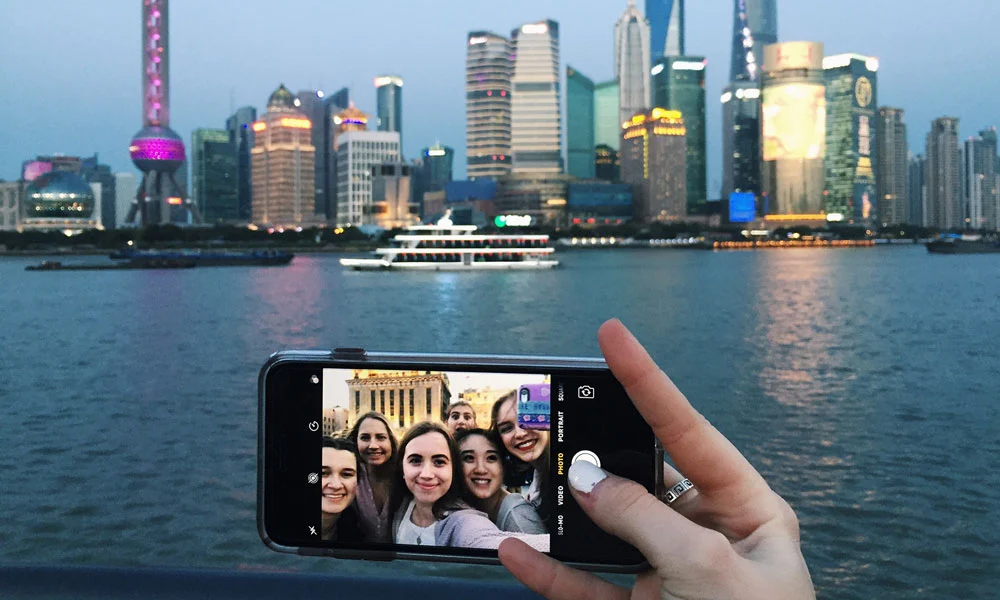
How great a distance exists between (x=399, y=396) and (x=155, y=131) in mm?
164416

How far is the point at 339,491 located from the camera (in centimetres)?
239

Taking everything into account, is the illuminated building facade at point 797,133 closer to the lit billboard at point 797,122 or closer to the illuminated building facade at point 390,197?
the lit billboard at point 797,122

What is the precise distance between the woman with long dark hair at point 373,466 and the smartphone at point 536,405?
35 cm

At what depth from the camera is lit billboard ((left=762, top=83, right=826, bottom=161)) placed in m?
197

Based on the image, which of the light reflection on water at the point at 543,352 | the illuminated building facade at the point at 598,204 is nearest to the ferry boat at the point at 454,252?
the light reflection on water at the point at 543,352

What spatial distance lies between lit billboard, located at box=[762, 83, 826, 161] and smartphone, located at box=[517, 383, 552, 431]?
20664 cm

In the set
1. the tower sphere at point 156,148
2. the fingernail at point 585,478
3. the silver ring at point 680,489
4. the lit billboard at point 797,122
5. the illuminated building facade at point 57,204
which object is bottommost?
the silver ring at point 680,489

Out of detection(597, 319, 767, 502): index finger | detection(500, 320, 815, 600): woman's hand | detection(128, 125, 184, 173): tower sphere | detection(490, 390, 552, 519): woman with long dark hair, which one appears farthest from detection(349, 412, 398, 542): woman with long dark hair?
detection(128, 125, 184, 173): tower sphere

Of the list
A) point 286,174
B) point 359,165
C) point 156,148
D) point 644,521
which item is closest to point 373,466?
point 644,521

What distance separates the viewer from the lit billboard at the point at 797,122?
7771 inches

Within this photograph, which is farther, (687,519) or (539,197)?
(539,197)

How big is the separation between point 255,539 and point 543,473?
29.8ft

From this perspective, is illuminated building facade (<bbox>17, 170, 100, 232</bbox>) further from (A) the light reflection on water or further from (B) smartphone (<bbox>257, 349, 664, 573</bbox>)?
(B) smartphone (<bbox>257, 349, 664, 573</bbox>)

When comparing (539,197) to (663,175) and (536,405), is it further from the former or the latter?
(536,405)
